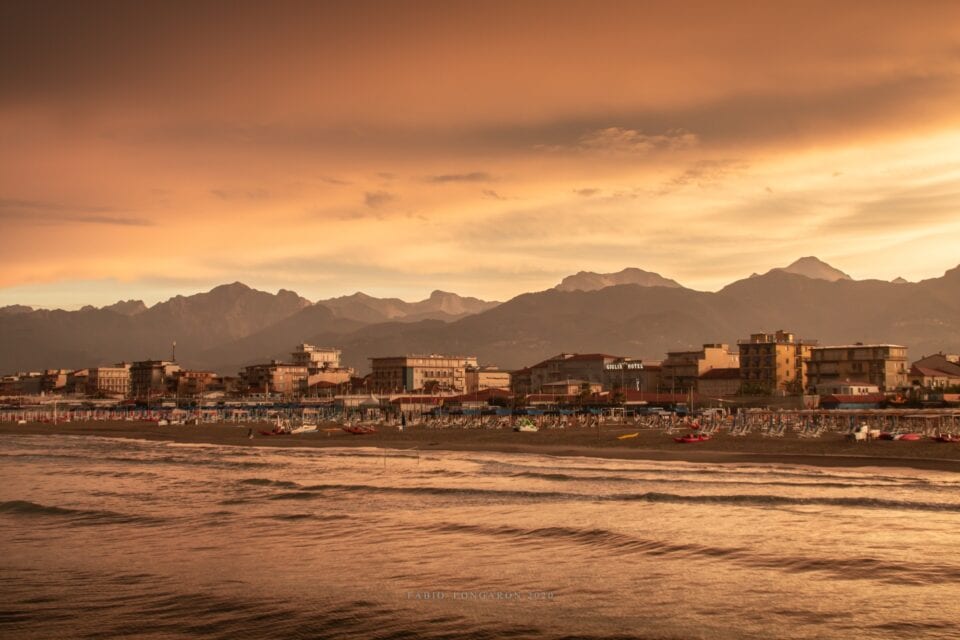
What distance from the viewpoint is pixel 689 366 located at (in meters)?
172

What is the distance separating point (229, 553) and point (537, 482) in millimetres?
20864

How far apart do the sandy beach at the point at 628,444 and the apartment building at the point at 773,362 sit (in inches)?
2589

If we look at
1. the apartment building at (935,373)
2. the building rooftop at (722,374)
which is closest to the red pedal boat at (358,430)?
the apartment building at (935,373)

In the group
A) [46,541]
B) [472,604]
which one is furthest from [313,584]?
[46,541]

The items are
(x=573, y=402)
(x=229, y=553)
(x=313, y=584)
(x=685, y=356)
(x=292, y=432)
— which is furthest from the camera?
(x=685, y=356)

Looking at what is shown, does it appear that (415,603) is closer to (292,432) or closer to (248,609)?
(248,609)

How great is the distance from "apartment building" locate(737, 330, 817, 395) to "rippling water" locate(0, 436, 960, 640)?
112770 millimetres

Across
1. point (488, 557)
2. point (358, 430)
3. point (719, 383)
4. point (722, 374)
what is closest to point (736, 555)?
point (488, 557)

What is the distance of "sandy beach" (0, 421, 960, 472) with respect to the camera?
56312mm

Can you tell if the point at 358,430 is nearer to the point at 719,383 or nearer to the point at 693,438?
the point at 693,438

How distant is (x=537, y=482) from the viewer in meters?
44.0

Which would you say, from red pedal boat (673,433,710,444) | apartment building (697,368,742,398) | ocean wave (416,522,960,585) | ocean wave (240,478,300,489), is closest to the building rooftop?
apartment building (697,368,742,398)

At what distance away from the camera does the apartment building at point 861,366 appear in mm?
144875

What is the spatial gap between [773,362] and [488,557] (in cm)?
13967
